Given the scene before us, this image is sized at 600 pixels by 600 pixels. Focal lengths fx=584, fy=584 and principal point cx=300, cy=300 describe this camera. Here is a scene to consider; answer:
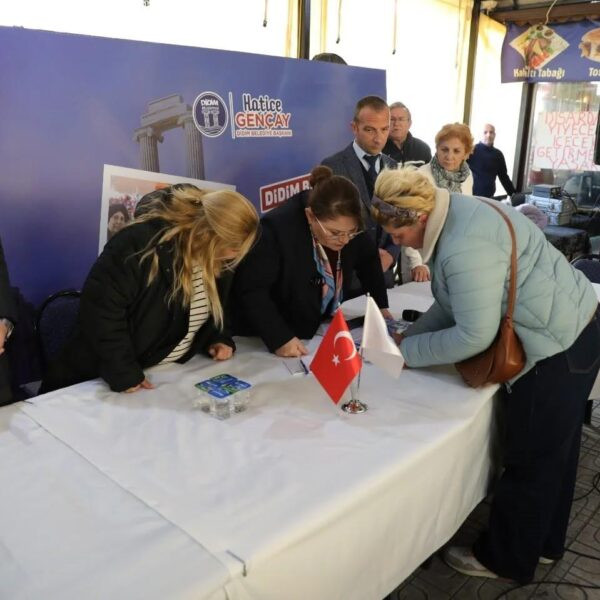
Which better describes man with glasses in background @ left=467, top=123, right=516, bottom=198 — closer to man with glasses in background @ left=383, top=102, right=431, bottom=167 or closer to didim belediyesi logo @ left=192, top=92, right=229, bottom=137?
man with glasses in background @ left=383, top=102, right=431, bottom=167

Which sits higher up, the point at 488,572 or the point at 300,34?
the point at 300,34

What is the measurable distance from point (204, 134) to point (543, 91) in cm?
579

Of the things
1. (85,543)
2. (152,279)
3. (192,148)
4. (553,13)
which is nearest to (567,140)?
(553,13)

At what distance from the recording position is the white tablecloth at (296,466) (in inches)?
39.0

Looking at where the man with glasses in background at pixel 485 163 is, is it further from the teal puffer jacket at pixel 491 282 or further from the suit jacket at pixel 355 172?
the teal puffer jacket at pixel 491 282

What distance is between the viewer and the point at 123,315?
147 cm

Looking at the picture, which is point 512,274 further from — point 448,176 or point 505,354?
point 448,176

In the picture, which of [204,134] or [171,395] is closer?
[171,395]

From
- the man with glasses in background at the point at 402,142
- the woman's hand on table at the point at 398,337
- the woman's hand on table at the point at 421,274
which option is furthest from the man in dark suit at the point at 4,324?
the man with glasses in background at the point at 402,142

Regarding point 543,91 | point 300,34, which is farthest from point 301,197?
point 543,91

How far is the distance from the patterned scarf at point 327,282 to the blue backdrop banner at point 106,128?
1032 mm

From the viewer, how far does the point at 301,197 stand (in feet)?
6.03

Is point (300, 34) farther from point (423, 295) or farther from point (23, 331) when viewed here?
point (23, 331)

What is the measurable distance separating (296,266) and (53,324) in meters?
0.87
